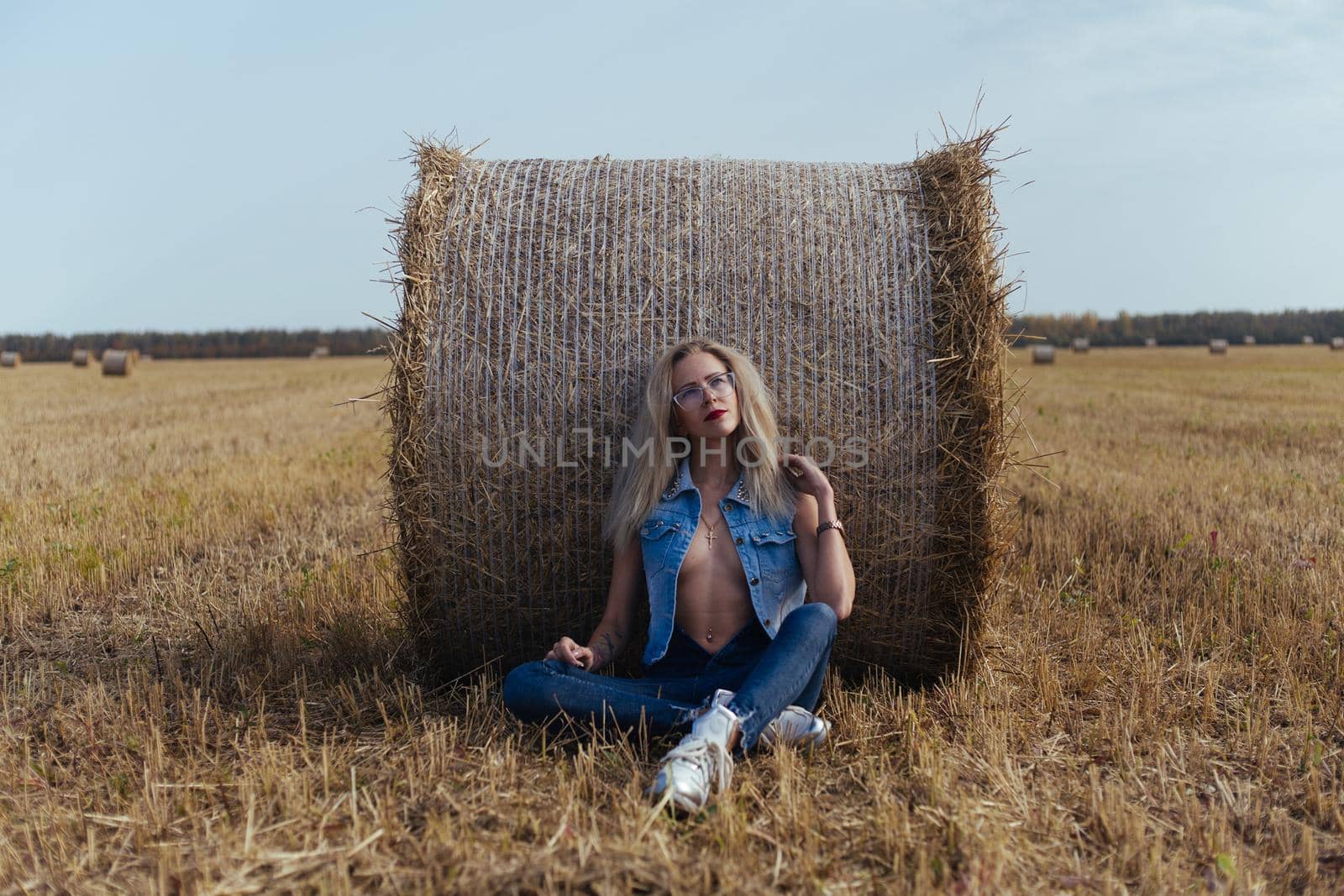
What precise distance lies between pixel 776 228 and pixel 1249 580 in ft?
9.98

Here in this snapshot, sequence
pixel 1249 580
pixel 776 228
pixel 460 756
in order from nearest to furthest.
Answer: pixel 460 756 < pixel 776 228 < pixel 1249 580

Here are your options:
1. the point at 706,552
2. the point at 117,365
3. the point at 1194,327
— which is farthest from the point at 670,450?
the point at 1194,327

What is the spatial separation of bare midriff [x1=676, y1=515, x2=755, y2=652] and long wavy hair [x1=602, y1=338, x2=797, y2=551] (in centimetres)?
21

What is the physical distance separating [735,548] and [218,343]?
149 ft

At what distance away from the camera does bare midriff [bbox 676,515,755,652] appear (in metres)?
3.71

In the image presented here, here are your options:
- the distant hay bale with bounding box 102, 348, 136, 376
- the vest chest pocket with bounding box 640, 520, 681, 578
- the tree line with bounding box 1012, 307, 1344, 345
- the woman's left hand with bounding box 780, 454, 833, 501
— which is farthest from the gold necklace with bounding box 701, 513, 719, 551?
the tree line with bounding box 1012, 307, 1344, 345

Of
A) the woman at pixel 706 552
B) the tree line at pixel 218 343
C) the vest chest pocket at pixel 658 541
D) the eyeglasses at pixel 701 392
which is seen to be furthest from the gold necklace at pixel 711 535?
the tree line at pixel 218 343

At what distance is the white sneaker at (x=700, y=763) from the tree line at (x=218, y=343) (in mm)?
40524

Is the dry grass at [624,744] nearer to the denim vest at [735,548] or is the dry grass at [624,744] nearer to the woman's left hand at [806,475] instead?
the denim vest at [735,548]

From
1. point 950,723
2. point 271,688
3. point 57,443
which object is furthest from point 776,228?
point 57,443

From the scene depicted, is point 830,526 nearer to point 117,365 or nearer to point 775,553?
point 775,553

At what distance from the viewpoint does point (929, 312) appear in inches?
152

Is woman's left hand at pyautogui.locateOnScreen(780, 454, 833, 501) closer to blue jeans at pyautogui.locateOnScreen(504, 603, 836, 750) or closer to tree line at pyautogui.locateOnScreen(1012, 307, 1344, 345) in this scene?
blue jeans at pyautogui.locateOnScreen(504, 603, 836, 750)

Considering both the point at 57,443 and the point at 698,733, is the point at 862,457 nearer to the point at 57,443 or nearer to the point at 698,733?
the point at 698,733
